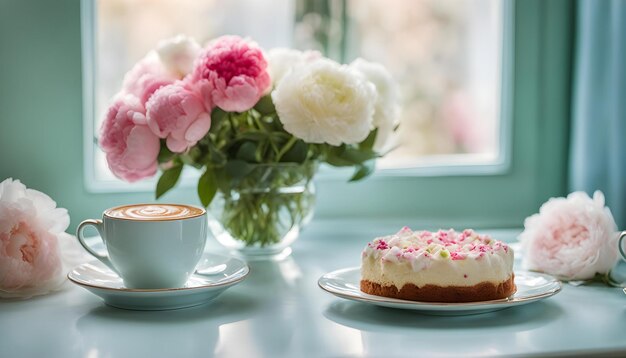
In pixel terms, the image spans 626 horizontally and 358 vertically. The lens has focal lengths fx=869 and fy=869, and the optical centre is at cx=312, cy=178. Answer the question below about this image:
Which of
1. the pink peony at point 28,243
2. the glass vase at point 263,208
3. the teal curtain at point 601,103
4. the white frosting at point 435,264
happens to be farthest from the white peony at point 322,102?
the teal curtain at point 601,103

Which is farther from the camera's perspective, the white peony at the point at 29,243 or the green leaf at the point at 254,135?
the green leaf at the point at 254,135

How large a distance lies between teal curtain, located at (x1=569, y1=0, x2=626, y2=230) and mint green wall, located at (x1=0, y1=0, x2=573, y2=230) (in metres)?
0.07

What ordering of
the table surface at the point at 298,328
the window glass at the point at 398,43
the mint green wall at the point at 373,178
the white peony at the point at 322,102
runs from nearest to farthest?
the table surface at the point at 298,328
the white peony at the point at 322,102
the mint green wall at the point at 373,178
the window glass at the point at 398,43

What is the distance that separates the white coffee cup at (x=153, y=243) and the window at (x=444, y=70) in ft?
1.67

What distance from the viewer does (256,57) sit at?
1.27m

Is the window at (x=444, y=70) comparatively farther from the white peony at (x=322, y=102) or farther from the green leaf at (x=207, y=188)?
the white peony at (x=322, y=102)

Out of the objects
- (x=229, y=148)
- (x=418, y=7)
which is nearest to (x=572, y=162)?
(x=418, y=7)

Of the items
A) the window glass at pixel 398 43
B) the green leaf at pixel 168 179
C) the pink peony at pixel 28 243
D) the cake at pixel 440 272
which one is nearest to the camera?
the cake at pixel 440 272

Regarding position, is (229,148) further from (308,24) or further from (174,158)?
(308,24)

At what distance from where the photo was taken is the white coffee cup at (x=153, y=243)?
1063mm

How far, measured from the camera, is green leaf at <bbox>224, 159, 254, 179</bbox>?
4.30 feet

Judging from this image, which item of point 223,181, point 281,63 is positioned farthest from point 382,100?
point 223,181

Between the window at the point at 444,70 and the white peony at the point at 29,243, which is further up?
the window at the point at 444,70

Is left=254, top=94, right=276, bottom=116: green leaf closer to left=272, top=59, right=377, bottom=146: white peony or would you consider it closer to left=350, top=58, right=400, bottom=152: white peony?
left=272, top=59, right=377, bottom=146: white peony
